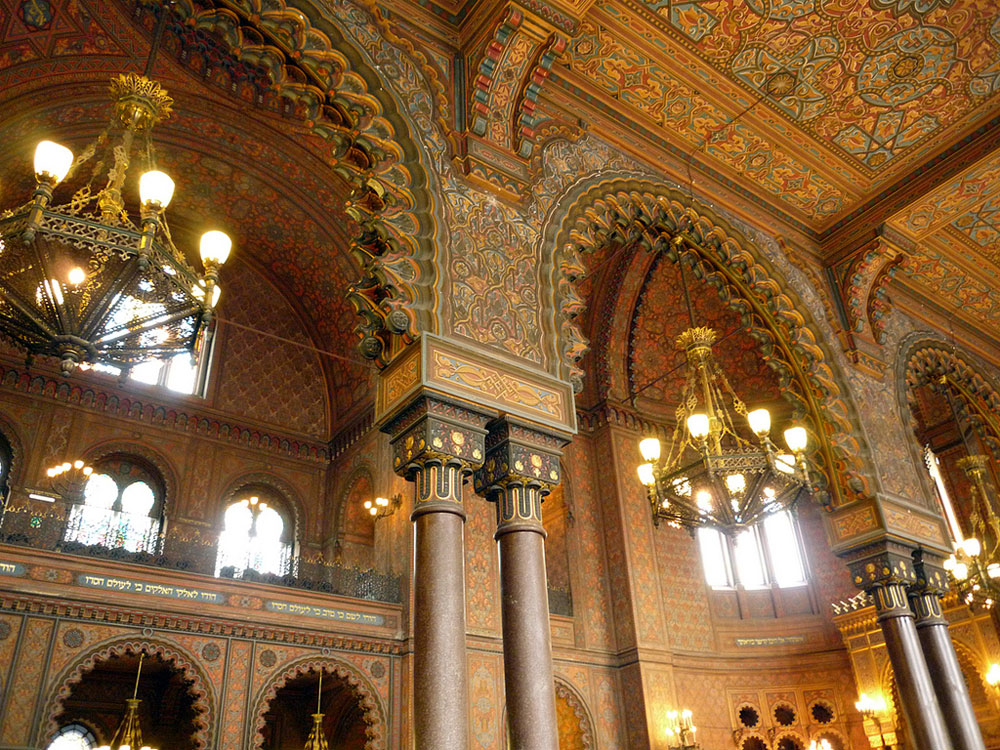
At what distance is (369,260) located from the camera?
5.34 meters

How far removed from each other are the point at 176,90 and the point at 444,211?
6.19 meters

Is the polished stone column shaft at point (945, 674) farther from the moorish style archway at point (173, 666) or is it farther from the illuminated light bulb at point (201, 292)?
the moorish style archway at point (173, 666)

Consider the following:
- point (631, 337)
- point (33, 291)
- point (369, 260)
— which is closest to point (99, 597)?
point (33, 291)

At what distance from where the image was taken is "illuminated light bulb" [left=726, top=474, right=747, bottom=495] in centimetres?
737

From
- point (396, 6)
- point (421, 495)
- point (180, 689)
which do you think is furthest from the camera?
point (180, 689)

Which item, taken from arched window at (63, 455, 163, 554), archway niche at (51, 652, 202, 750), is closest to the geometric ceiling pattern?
arched window at (63, 455, 163, 554)

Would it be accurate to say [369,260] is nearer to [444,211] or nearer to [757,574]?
[444,211]

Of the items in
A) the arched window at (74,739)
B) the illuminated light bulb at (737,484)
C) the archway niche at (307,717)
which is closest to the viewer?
the illuminated light bulb at (737,484)

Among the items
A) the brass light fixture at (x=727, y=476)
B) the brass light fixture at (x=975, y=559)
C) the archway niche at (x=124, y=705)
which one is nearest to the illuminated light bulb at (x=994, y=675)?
the brass light fixture at (x=975, y=559)

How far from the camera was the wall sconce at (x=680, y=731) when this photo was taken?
35.4 feet

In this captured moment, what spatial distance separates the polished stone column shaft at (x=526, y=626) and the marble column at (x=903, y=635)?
4361 mm

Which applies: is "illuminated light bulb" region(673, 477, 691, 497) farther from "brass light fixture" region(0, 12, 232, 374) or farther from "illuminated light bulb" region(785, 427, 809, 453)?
"brass light fixture" region(0, 12, 232, 374)

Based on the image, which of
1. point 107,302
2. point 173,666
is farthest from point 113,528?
point 107,302

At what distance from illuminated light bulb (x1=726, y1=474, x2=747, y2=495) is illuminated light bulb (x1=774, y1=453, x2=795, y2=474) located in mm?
378
